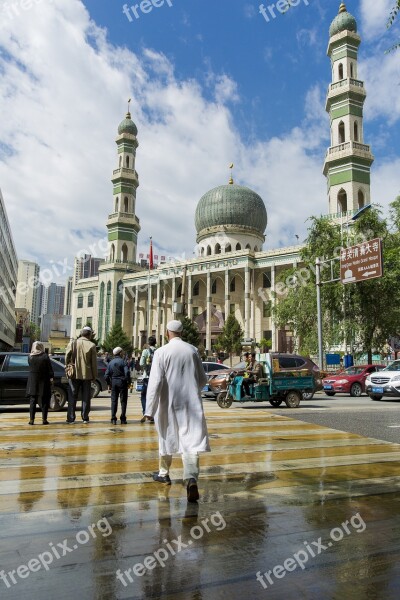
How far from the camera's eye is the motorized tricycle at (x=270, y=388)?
13.6 m

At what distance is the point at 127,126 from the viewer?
74562 mm

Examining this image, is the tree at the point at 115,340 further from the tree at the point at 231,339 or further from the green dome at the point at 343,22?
the green dome at the point at 343,22

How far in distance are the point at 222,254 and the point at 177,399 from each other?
190 ft

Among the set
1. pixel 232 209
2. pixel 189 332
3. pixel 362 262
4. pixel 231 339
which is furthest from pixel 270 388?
pixel 232 209

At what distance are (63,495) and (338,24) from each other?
5881 cm

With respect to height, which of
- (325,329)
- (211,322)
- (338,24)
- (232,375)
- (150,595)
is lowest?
(150,595)

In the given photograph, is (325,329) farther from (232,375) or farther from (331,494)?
(331,494)

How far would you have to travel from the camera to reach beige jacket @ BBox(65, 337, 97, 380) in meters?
9.02

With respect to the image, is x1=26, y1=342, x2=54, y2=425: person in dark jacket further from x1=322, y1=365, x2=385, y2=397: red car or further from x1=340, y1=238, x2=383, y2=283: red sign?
x1=340, y1=238, x2=383, y2=283: red sign

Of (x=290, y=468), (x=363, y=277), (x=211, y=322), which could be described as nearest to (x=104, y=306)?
(x=211, y=322)

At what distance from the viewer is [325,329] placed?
3131 centimetres

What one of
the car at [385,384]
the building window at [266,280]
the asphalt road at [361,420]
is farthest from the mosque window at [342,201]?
the asphalt road at [361,420]

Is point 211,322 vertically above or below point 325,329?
above

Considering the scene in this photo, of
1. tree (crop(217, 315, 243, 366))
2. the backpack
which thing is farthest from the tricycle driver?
tree (crop(217, 315, 243, 366))
